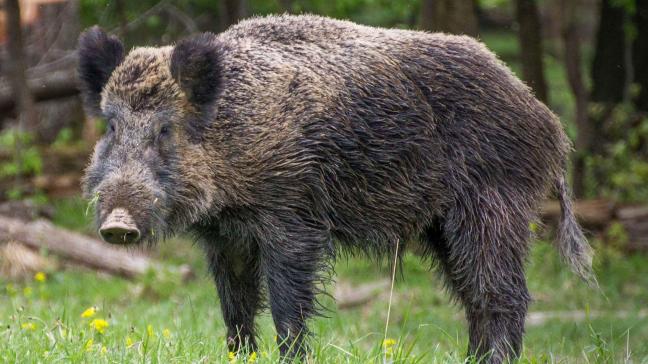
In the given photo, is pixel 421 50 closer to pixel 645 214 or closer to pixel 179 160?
pixel 179 160

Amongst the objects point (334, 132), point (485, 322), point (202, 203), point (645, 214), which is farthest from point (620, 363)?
point (645, 214)

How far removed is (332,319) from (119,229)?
3617 mm

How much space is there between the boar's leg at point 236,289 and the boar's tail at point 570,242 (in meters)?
2.05

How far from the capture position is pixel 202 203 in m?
5.75

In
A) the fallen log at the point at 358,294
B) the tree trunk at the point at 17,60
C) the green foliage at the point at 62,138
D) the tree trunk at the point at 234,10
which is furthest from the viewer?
the green foliage at the point at 62,138

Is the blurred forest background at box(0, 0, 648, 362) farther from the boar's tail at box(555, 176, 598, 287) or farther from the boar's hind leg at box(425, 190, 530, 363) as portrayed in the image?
the boar's hind leg at box(425, 190, 530, 363)

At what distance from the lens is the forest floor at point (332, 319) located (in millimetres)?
5152

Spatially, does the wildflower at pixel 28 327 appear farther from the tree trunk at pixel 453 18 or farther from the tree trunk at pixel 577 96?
the tree trunk at pixel 577 96

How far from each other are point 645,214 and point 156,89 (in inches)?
313

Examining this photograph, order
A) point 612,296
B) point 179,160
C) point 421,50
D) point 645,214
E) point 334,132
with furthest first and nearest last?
1. point 645,214
2. point 612,296
3. point 421,50
4. point 334,132
5. point 179,160

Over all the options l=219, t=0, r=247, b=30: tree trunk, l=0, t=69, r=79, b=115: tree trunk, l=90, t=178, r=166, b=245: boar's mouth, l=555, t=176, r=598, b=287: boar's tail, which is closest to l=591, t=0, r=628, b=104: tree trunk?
l=219, t=0, r=247, b=30: tree trunk

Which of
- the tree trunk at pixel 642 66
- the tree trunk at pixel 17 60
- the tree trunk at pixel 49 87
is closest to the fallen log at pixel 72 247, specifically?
the tree trunk at pixel 17 60

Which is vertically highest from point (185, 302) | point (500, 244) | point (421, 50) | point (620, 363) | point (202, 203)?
point (421, 50)

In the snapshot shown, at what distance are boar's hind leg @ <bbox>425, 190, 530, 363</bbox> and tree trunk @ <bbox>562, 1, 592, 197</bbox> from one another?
6356 millimetres
